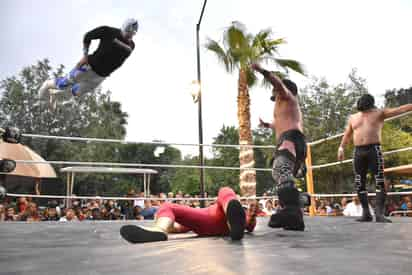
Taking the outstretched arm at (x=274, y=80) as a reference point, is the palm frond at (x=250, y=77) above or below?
above

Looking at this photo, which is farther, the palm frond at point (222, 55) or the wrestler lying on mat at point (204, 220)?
the palm frond at point (222, 55)

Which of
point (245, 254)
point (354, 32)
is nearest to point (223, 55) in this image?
point (245, 254)

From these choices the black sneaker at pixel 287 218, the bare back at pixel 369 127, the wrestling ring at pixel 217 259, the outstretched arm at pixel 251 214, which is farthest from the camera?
the bare back at pixel 369 127

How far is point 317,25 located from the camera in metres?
17.5

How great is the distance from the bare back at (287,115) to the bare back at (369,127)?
0.97m

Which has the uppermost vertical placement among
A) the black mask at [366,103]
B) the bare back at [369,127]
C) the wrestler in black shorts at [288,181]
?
the black mask at [366,103]

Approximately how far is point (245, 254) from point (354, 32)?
1596 centimetres

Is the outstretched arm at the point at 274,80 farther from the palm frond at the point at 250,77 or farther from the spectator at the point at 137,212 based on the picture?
the palm frond at the point at 250,77

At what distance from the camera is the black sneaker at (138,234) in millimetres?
1727

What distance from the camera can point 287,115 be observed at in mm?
2799

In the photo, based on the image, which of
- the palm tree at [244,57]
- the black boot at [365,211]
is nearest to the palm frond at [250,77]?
the palm tree at [244,57]

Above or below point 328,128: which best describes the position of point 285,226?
below

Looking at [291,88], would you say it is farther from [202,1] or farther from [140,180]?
[140,180]

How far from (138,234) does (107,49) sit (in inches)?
70.0
